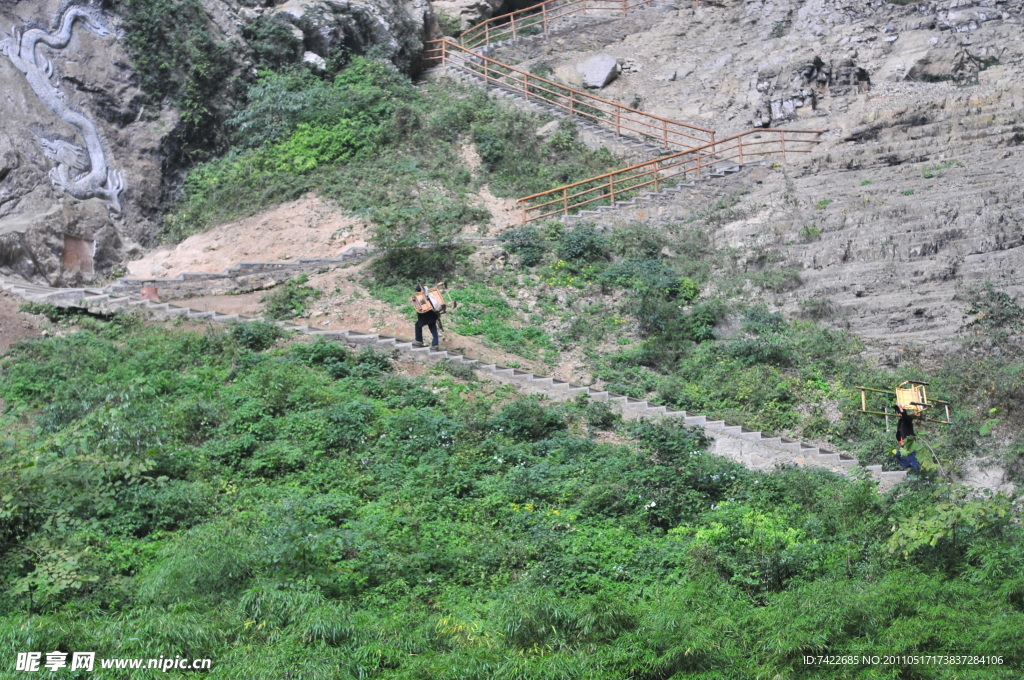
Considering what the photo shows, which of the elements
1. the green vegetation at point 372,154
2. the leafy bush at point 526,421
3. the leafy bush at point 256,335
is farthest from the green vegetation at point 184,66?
the leafy bush at point 526,421

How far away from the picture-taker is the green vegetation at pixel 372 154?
25594mm

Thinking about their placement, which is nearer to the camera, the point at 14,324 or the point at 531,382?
the point at 531,382

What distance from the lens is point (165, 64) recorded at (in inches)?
1082

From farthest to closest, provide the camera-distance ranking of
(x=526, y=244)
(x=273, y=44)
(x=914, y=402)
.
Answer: (x=273, y=44) → (x=526, y=244) → (x=914, y=402)

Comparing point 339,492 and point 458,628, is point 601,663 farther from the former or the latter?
point 339,492

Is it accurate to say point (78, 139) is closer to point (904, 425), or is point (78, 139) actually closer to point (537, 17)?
point (537, 17)

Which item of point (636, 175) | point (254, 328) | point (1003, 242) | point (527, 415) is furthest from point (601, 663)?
point (636, 175)

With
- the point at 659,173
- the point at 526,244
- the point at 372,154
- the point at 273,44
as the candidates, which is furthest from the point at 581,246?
the point at 273,44

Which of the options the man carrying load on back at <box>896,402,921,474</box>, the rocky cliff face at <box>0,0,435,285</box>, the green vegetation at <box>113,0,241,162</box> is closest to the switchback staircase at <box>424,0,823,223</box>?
the rocky cliff face at <box>0,0,435,285</box>

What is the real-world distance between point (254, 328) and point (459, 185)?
27.3ft

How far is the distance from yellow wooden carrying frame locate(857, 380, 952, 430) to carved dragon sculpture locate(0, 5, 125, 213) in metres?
17.0

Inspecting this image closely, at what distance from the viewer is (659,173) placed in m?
25.5

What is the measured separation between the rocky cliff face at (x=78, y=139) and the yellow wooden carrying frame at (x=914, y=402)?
15.7 meters

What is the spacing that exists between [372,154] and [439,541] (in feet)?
51.3
